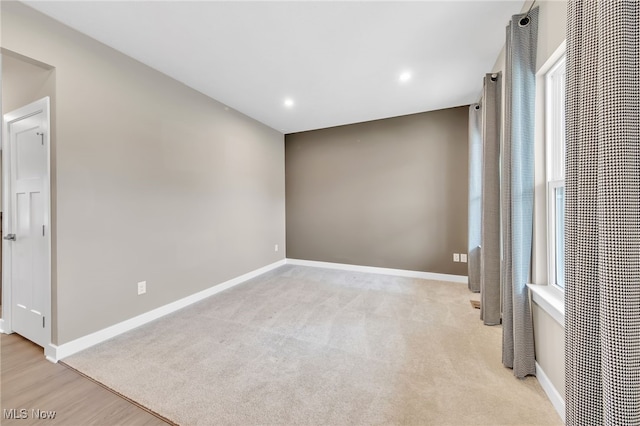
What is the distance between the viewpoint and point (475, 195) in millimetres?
3328

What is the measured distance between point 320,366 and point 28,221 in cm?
278

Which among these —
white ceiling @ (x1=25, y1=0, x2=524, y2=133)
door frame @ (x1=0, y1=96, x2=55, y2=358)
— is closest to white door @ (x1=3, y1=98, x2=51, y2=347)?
door frame @ (x1=0, y1=96, x2=55, y2=358)

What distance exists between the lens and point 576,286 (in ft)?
2.85

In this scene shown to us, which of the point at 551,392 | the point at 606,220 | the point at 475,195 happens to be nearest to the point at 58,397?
the point at 606,220

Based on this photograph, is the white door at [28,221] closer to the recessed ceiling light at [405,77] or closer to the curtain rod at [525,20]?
the recessed ceiling light at [405,77]

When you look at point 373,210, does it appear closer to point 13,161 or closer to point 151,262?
point 151,262

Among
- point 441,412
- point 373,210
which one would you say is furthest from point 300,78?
point 441,412

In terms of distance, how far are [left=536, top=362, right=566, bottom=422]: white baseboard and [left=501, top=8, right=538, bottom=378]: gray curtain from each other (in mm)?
56

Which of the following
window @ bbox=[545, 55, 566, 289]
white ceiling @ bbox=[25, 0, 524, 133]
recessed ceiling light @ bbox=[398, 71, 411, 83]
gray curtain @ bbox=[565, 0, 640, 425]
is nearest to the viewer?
gray curtain @ bbox=[565, 0, 640, 425]

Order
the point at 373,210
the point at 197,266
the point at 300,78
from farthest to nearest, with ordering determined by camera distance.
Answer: the point at 373,210 < the point at 197,266 < the point at 300,78

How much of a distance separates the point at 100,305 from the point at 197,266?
1.01 metres

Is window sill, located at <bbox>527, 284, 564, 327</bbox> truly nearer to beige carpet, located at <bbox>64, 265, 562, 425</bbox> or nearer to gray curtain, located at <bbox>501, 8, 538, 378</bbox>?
gray curtain, located at <bbox>501, 8, 538, 378</bbox>

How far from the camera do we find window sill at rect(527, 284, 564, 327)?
4.38 ft

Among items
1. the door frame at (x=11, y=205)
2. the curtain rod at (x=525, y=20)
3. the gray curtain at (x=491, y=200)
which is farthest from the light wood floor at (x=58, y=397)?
the curtain rod at (x=525, y=20)
